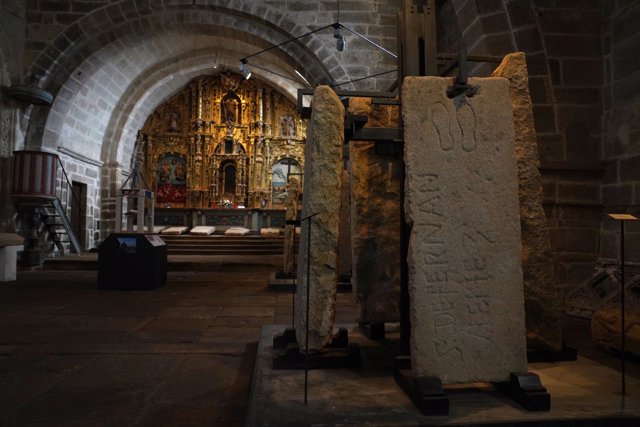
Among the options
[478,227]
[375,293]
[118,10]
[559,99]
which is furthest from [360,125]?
[118,10]

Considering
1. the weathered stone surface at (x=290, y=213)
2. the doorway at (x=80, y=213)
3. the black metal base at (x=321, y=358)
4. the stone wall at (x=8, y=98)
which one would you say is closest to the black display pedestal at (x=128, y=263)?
the weathered stone surface at (x=290, y=213)

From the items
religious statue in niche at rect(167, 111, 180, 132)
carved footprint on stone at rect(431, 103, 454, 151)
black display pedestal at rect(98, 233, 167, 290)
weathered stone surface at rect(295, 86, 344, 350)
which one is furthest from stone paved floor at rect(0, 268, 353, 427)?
religious statue in niche at rect(167, 111, 180, 132)

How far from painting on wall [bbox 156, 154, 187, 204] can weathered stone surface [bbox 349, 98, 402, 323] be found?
524 inches

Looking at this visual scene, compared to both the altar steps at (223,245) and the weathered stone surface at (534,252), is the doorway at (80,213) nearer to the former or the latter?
the altar steps at (223,245)

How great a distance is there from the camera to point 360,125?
2.19 meters

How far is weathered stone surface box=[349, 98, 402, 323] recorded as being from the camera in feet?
8.97

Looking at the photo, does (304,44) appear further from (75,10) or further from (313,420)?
(313,420)

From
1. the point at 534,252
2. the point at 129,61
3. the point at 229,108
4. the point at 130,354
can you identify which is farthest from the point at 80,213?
the point at 534,252

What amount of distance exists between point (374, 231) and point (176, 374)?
143cm

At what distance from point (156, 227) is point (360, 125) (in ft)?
39.7

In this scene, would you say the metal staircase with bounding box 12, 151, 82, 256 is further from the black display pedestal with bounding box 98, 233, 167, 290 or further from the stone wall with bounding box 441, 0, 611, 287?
the stone wall with bounding box 441, 0, 611, 287

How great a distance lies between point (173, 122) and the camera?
1534 centimetres

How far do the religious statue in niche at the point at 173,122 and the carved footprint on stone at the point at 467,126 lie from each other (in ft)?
48.4

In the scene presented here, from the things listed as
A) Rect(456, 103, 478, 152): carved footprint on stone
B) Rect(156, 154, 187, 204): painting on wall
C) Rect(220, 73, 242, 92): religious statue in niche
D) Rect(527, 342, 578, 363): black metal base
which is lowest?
Rect(527, 342, 578, 363): black metal base
